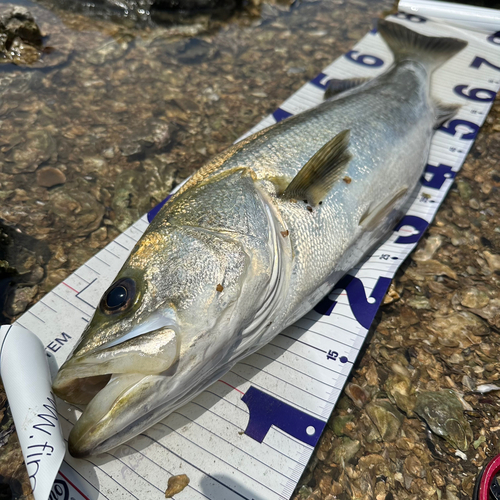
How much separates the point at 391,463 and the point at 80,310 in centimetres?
169

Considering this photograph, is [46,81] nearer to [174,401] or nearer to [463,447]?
[174,401]

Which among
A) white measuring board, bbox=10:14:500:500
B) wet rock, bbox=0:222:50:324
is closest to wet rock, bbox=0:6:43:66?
wet rock, bbox=0:222:50:324

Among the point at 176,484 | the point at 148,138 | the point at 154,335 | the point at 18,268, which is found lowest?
the point at 176,484

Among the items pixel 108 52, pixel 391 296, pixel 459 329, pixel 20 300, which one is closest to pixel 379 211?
pixel 391 296

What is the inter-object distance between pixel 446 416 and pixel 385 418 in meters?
0.29

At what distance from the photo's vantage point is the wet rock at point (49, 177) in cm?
278

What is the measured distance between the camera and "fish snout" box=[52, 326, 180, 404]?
4.21ft

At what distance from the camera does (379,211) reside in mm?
2186

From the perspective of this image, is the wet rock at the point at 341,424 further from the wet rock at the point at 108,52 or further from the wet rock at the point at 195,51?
the wet rock at the point at 108,52

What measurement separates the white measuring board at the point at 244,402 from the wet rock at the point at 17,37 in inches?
103

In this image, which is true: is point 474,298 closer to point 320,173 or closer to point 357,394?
point 357,394

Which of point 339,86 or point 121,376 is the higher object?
point 339,86

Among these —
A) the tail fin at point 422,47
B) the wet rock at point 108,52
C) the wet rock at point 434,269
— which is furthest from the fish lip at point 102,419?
the wet rock at point 108,52

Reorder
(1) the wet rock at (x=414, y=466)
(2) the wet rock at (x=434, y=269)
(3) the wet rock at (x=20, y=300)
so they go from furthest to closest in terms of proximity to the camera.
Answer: (2) the wet rock at (x=434, y=269)
(3) the wet rock at (x=20, y=300)
(1) the wet rock at (x=414, y=466)
